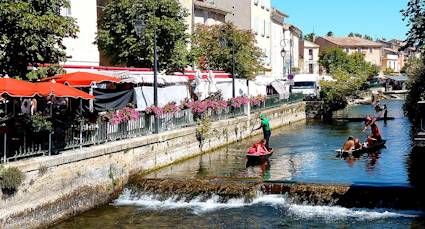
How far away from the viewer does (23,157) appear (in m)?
16.0

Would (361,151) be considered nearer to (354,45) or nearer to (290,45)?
(290,45)

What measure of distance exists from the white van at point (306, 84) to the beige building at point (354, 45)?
8113 cm

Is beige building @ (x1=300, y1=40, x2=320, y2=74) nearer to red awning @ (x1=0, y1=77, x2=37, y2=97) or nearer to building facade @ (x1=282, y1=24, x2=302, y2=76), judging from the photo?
building facade @ (x1=282, y1=24, x2=302, y2=76)

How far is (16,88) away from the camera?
15.2 m

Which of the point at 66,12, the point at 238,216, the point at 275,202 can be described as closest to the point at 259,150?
the point at 275,202

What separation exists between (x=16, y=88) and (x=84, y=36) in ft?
54.1

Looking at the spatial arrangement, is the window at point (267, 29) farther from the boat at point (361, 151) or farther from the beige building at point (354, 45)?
the beige building at point (354, 45)

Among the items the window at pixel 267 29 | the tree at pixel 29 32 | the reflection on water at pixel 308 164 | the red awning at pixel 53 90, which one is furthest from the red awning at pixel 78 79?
the window at pixel 267 29

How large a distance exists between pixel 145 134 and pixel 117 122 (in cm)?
252

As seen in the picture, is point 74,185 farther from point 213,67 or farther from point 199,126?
point 213,67

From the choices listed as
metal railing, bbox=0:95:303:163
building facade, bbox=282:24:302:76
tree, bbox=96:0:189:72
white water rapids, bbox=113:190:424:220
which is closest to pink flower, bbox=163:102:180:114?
metal railing, bbox=0:95:303:163

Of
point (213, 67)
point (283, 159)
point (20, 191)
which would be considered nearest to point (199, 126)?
point (283, 159)

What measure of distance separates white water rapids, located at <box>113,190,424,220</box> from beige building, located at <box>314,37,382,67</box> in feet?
426

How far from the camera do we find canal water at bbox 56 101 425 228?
53.2ft
